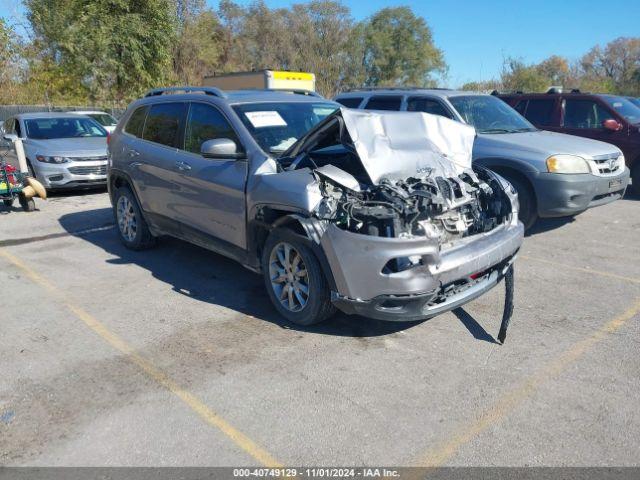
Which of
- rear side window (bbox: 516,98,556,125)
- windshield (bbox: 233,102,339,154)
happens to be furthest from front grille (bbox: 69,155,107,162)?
rear side window (bbox: 516,98,556,125)

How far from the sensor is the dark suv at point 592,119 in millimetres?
9578

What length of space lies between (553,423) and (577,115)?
8.22m

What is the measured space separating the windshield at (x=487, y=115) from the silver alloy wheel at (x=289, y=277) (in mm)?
4463

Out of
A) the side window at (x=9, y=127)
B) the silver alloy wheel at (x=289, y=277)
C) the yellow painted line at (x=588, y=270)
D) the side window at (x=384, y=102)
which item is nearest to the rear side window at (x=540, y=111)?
the side window at (x=384, y=102)

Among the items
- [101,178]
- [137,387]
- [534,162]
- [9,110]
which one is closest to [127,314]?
[137,387]

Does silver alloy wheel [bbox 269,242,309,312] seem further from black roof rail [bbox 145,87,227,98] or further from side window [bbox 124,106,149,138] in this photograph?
side window [bbox 124,106,149,138]

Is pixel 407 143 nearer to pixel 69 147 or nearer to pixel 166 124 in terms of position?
pixel 166 124

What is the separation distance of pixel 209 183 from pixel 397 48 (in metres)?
44.9

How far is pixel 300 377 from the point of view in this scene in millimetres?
3516

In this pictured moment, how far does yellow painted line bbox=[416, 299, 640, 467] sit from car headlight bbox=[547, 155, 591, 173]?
9.03 feet

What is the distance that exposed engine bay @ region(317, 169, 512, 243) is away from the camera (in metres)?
3.60

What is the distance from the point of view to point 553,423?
2.99m

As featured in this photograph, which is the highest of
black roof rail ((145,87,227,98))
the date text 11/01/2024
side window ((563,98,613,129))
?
black roof rail ((145,87,227,98))

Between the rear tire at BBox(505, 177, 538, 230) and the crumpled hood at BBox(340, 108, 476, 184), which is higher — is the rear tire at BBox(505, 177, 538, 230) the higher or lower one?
the lower one
